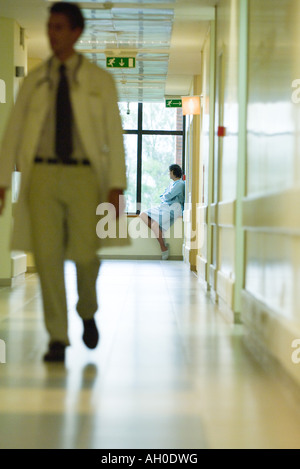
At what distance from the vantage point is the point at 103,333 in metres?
4.74

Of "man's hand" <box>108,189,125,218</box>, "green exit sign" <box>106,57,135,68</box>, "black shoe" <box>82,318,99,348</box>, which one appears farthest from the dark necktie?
"green exit sign" <box>106,57,135,68</box>

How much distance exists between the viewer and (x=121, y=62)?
33.0ft

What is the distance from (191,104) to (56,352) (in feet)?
23.3

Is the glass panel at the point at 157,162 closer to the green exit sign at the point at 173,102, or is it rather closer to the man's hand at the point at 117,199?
the green exit sign at the point at 173,102

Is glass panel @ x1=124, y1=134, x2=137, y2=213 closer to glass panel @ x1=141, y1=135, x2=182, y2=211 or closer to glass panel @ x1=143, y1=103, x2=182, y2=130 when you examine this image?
glass panel @ x1=141, y1=135, x2=182, y2=211

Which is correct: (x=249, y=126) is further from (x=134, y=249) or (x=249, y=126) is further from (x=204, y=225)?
(x=134, y=249)

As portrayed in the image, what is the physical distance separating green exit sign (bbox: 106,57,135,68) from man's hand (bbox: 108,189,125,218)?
21.8 ft

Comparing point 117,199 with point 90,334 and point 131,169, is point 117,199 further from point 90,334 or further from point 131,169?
point 131,169

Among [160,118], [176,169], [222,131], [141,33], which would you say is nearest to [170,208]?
[176,169]

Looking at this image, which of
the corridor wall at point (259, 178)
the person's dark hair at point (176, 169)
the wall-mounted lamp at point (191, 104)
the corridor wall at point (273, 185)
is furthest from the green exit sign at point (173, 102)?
the corridor wall at point (273, 185)

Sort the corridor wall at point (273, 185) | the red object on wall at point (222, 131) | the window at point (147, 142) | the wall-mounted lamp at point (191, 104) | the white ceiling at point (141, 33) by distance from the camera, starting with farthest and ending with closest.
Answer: the window at point (147, 142)
the wall-mounted lamp at point (191, 104)
the white ceiling at point (141, 33)
the red object on wall at point (222, 131)
the corridor wall at point (273, 185)

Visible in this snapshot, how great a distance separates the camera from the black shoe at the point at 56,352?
3695 millimetres

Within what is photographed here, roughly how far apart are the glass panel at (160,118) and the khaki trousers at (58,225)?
1102 cm

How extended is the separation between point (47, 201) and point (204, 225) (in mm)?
4943
